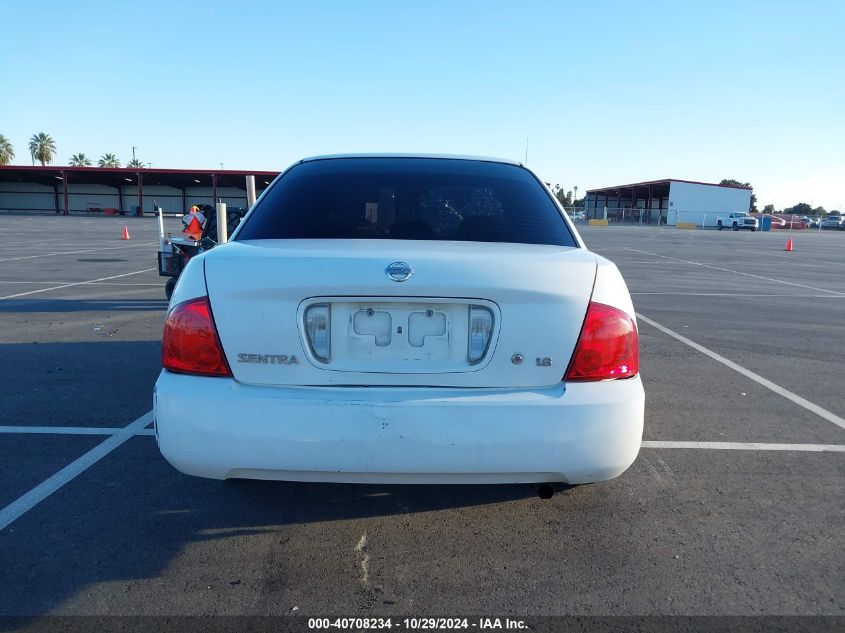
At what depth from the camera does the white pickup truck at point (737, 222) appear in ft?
191

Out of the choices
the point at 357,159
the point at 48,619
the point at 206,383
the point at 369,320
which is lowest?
the point at 48,619

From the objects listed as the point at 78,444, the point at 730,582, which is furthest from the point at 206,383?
the point at 730,582

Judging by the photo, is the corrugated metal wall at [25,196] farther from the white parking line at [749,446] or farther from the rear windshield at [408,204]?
the white parking line at [749,446]

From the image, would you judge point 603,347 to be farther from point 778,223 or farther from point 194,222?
point 778,223

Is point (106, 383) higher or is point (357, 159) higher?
point (357, 159)

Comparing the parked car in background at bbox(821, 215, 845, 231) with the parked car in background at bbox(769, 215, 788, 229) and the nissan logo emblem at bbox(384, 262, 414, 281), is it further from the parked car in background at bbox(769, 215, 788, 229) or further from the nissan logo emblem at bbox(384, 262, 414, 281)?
the nissan logo emblem at bbox(384, 262, 414, 281)

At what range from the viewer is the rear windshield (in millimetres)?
3059

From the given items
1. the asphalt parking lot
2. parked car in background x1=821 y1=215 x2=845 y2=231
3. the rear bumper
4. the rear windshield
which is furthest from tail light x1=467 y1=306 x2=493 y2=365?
parked car in background x1=821 y1=215 x2=845 y2=231

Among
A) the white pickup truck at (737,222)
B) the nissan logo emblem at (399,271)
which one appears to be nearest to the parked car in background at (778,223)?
the white pickup truck at (737,222)

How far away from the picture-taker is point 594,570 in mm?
2621

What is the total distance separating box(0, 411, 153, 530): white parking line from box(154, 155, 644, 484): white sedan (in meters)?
1.12

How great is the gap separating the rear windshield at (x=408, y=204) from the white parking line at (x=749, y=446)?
171 centimetres

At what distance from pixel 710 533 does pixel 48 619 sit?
272 cm

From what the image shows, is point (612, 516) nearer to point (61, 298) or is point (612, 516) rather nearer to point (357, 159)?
point (357, 159)
